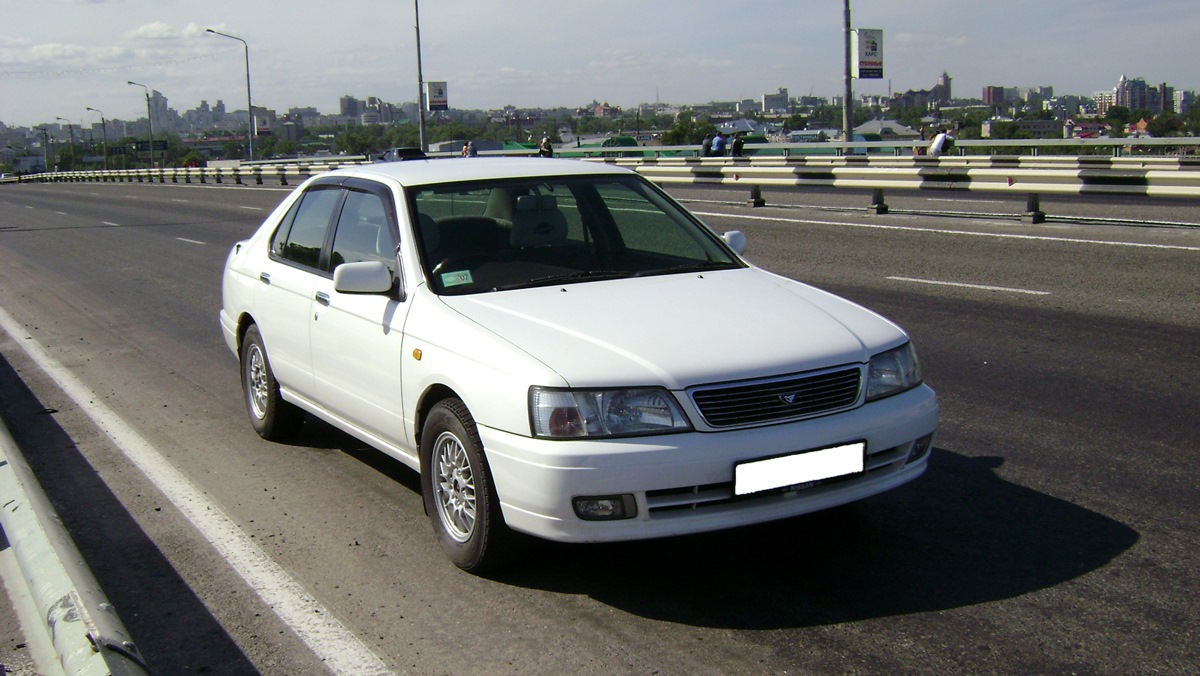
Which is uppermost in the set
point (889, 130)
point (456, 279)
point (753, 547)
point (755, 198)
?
point (889, 130)

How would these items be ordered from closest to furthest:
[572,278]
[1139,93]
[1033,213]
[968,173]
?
[572,278], [1033,213], [968,173], [1139,93]

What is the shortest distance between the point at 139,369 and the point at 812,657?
681 cm

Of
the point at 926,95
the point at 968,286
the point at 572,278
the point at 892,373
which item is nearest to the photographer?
the point at 892,373

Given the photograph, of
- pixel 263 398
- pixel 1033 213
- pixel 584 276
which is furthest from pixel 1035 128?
pixel 584 276

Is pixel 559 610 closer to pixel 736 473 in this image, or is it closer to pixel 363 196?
pixel 736 473

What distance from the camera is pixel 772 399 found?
13.0 feet

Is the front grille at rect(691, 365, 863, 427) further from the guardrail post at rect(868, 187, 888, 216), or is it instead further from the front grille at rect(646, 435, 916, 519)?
the guardrail post at rect(868, 187, 888, 216)

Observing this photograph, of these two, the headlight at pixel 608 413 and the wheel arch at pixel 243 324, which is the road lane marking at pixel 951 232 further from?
the headlight at pixel 608 413

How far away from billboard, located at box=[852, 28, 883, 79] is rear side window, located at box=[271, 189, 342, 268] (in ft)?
111

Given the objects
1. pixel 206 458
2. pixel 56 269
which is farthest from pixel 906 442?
pixel 56 269

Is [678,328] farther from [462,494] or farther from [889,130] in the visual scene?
[889,130]

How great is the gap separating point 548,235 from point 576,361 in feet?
4.65

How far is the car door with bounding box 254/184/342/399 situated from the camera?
577 cm

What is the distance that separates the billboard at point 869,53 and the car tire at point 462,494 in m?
35.5
